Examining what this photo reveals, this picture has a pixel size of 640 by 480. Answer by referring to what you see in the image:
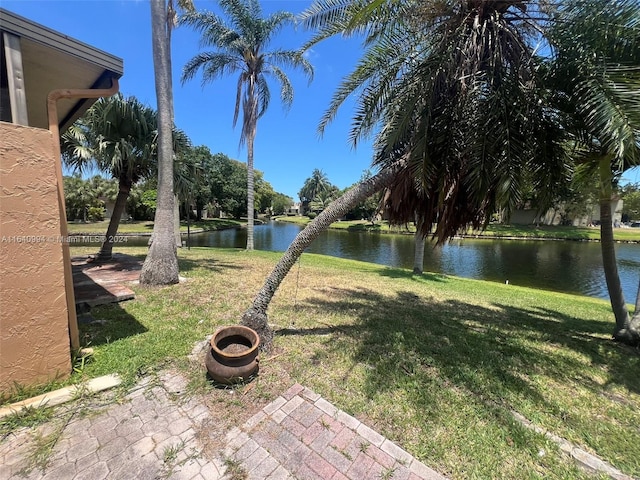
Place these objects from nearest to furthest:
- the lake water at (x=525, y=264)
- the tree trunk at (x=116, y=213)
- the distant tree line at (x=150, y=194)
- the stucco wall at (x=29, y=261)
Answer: the stucco wall at (x=29, y=261)
the tree trunk at (x=116, y=213)
the lake water at (x=525, y=264)
the distant tree line at (x=150, y=194)

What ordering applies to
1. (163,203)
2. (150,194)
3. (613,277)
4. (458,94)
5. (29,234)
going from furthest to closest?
(150,194)
(163,203)
(613,277)
(458,94)
(29,234)

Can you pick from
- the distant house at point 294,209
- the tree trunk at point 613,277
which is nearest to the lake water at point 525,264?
the tree trunk at point 613,277

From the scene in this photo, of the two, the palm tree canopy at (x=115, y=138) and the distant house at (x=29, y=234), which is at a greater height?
the palm tree canopy at (x=115, y=138)

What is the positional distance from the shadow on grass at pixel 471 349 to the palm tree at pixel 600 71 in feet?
8.58

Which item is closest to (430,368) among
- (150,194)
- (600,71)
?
(600,71)

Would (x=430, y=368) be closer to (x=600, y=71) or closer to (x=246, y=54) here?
(x=600, y=71)

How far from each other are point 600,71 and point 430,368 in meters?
3.74

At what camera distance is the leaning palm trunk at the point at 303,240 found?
142 inches

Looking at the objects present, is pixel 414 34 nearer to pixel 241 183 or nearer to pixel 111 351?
pixel 111 351

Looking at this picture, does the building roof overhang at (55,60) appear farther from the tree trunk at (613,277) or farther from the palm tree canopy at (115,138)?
the tree trunk at (613,277)

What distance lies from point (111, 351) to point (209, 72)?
12220 mm

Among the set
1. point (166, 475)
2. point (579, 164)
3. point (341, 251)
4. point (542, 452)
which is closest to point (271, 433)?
point (166, 475)

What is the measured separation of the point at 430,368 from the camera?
3389 millimetres

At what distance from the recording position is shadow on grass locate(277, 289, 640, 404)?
311 centimetres
